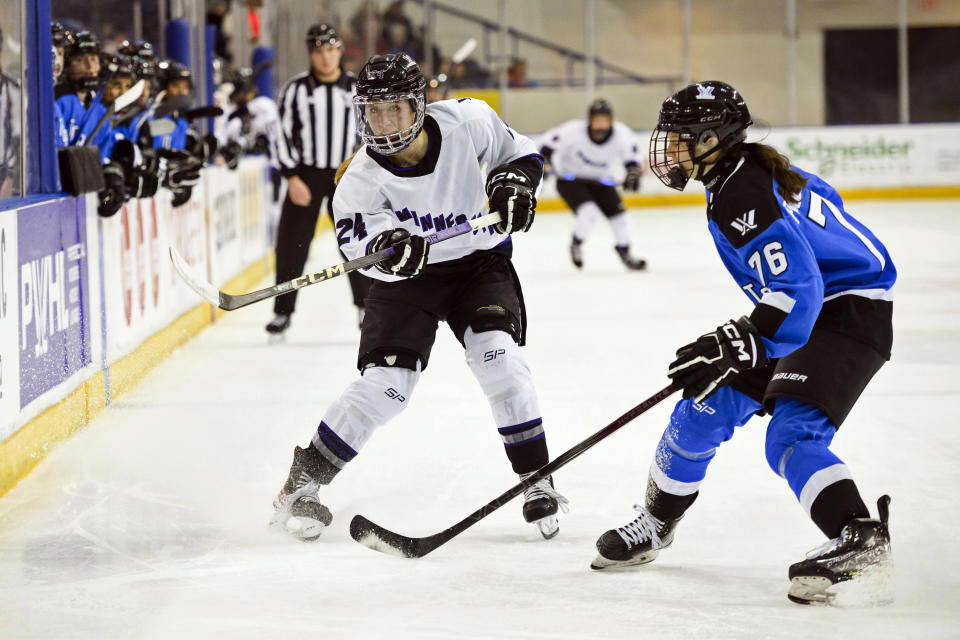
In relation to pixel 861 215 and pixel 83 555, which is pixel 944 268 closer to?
pixel 861 215

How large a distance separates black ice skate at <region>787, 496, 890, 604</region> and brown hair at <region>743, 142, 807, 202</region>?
54cm

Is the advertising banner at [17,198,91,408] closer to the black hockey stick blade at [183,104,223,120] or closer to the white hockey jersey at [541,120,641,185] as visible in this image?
the black hockey stick blade at [183,104,223,120]

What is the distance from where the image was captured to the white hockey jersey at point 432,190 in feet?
8.81

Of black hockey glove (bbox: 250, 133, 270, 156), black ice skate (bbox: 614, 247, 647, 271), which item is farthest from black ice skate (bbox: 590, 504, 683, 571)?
black hockey glove (bbox: 250, 133, 270, 156)

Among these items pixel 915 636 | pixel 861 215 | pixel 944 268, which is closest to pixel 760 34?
pixel 861 215

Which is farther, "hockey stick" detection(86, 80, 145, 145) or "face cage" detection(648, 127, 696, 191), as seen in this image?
"hockey stick" detection(86, 80, 145, 145)

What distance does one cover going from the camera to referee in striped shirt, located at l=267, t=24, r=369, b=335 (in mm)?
5430

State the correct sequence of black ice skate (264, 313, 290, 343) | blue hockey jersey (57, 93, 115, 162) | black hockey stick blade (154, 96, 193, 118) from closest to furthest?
blue hockey jersey (57, 93, 115, 162) < black hockey stick blade (154, 96, 193, 118) < black ice skate (264, 313, 290, 343)

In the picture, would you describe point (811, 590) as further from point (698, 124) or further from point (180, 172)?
point (180, 172)

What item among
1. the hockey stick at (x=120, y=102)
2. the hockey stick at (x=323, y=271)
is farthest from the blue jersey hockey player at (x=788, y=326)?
the hockey stick at (x=120, y=102)

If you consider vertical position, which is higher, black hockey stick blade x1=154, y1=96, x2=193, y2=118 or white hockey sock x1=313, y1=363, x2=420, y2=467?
black hockey stick blade x1=154, y1=96, x2=193, y2=118

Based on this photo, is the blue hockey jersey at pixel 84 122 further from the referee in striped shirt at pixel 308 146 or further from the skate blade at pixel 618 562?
the skate blade at pixel 618 562

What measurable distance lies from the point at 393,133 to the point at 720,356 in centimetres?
86

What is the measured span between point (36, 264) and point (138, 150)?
1.25 meters
